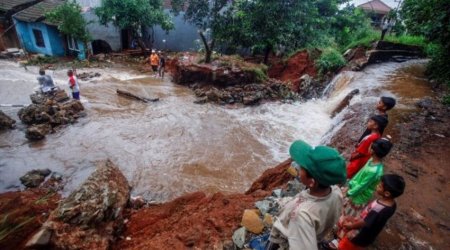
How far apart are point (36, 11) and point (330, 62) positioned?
21.4 metres

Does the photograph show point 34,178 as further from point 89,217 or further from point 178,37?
point 178,37

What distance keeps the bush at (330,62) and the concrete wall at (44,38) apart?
18588mm

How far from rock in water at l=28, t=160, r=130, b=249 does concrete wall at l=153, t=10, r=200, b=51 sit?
19.8 metres

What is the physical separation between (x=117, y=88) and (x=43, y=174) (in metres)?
7.99

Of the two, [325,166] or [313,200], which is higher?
[325,166]

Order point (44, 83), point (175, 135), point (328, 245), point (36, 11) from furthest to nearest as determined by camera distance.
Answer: point (36, 11) < point (44, 83) < point (175, 135) < point (328, 245)

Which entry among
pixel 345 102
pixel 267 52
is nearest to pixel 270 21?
pixel 267 52

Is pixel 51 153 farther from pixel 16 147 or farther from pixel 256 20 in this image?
pixel 256 20

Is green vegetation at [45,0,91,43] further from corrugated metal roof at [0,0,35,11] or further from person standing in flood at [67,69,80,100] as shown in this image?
person standing in flood at [67,69,80,100]

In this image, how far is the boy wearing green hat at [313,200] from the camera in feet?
6.53

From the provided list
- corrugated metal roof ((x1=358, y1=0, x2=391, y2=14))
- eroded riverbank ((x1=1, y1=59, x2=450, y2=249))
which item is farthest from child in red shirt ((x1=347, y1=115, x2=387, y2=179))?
corrugated metal roof ((x1=358, y1=0, x2=391, y2=14))

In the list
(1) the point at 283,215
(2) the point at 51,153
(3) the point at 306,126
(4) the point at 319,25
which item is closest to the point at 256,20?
(4) the point at 319,25

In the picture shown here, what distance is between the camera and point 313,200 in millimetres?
2117

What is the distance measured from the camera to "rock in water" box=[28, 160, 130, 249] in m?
4.05
